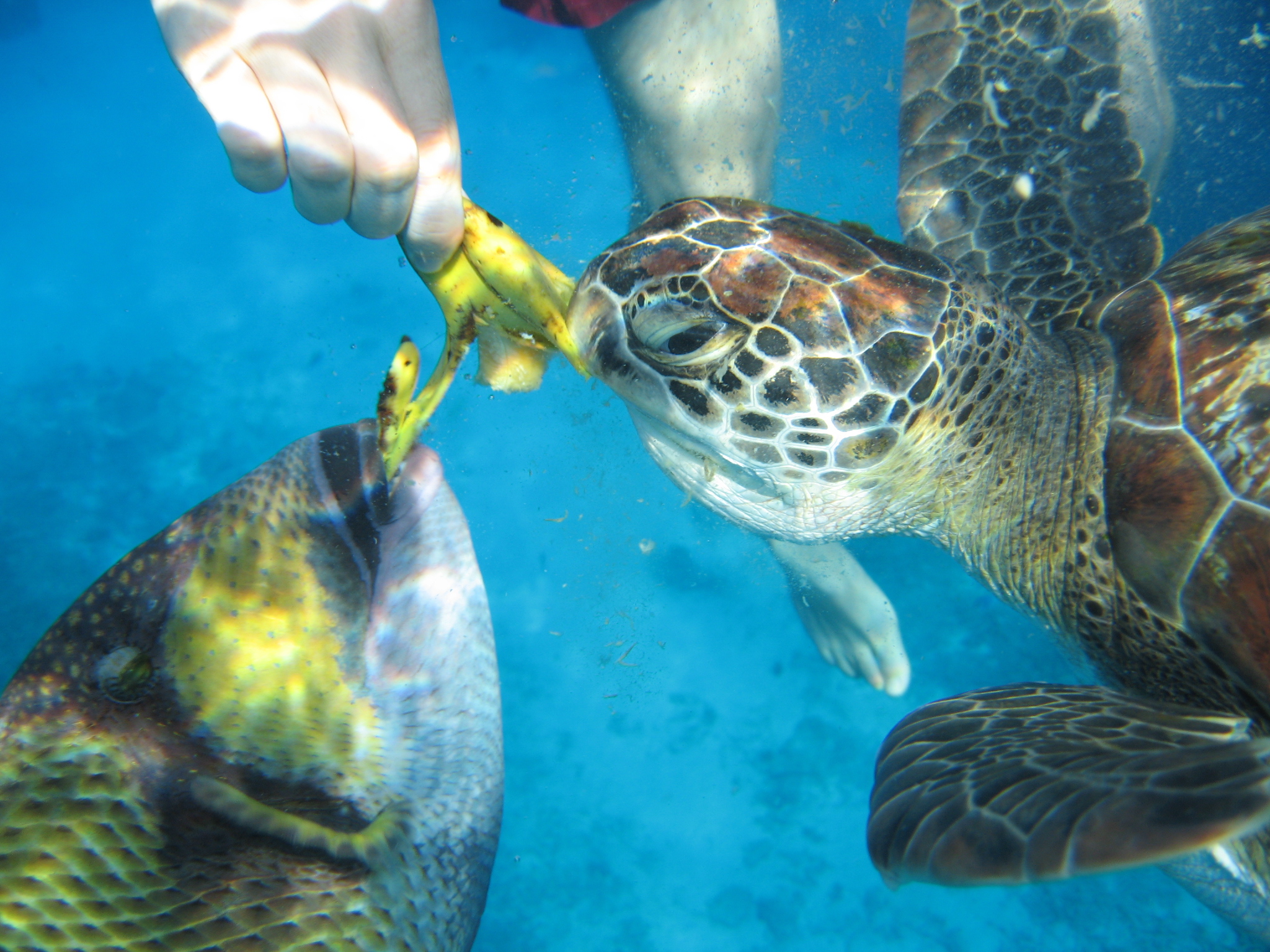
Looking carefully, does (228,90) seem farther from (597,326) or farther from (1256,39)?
(1256,39)

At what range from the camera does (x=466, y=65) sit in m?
2.95

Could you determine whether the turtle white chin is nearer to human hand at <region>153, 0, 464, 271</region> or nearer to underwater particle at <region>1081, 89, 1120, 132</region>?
human hand at <region>153, 0, 464, 271</region>

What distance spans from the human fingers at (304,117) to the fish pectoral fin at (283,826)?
0.67m

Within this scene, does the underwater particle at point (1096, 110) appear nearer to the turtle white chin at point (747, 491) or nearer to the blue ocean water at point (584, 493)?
the blue ocean water at point (584, 493)

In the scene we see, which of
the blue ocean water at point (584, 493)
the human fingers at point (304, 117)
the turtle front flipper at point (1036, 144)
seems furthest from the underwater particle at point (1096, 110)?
the human fingers at point (304, 117)

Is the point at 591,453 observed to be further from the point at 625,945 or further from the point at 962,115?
the point at 625,945

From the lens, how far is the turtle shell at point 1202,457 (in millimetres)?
886

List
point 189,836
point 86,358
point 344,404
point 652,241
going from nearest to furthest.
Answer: point 189,836 < point 652,241 < point 344,404 < point 86,358

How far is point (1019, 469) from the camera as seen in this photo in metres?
1.27

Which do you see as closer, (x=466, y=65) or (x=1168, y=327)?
(x=1168, y=327)

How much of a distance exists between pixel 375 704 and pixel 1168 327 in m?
1.44

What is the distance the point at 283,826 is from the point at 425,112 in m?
0.86

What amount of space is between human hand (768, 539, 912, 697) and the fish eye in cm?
156

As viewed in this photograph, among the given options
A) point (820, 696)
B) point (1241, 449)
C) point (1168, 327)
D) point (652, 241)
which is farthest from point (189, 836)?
point (820, 696)
